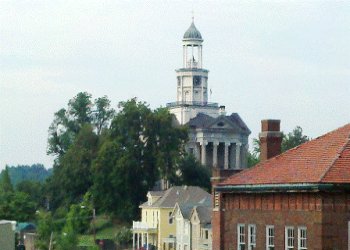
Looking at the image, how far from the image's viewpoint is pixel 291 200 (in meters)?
49.9

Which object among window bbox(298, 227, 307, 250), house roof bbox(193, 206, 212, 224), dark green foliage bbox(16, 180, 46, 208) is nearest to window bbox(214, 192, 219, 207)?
window bbox(298, 227, 307, 250)

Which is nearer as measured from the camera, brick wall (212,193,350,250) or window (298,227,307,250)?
brick wall (212,193,350,250)

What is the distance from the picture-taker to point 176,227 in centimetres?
11412

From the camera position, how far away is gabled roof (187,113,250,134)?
167 m

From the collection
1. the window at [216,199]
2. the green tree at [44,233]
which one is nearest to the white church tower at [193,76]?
the green tree at [44,233]

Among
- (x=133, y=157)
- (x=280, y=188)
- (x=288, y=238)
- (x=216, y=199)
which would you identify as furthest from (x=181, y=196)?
(x=280, y=188)

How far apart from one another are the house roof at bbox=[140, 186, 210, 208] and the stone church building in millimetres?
35568

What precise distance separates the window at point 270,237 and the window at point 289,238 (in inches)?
44.3

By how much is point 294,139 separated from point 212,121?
1185 cm

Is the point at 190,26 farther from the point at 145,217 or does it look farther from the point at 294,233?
the point at 294,233

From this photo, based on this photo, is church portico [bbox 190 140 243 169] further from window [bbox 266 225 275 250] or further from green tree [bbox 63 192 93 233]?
window [bbox 266 225 275 250]

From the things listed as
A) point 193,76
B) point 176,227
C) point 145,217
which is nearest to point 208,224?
point 176,227

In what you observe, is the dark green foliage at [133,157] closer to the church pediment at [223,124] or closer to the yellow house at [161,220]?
the yellow house at [161,220]

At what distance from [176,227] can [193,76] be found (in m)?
68.9
